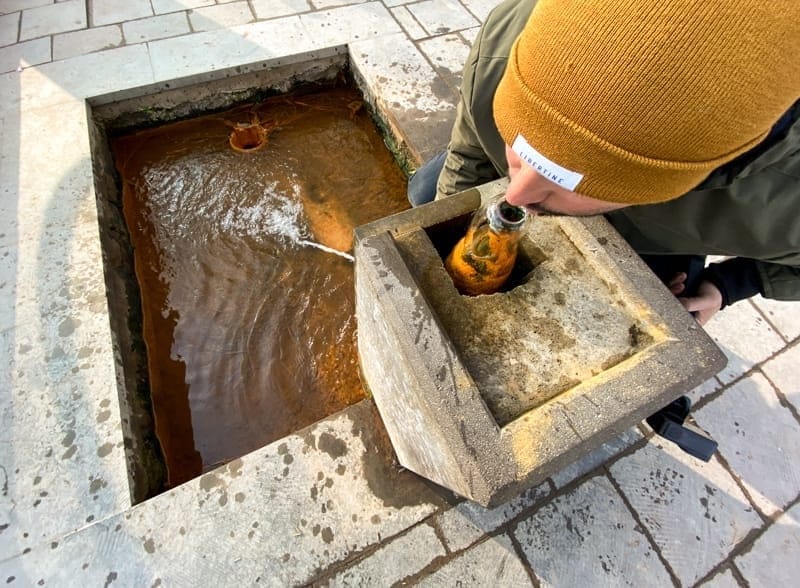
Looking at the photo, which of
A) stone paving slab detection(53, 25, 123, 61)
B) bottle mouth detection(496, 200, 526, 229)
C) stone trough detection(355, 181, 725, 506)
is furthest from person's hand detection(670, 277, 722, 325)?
stone paving slab detection(53, 25, 123, 61)

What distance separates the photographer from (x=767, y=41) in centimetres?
69

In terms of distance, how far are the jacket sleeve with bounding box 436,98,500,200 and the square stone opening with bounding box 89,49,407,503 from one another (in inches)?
59.9

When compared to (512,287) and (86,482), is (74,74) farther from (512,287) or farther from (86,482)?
(512,287)

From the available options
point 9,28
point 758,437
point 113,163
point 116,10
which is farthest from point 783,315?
point 9,28

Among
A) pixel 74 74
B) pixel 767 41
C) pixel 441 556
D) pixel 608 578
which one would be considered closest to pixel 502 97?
pixel 767 41

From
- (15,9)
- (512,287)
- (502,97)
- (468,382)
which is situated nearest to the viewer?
(502,97)

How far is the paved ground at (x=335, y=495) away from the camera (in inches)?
68.4

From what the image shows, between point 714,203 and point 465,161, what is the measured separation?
0.82 metres

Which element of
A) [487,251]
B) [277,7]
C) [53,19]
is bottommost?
[53,19]

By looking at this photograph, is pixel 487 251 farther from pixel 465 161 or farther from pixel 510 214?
pixel 465 161

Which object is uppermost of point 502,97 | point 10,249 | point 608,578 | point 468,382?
point 502,97

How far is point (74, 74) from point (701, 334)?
406 cm

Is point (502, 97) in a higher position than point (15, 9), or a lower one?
higher

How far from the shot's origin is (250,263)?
2.92 metres
